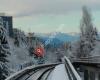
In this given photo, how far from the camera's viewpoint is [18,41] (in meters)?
129

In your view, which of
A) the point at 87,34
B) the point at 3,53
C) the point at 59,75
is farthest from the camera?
the point at 87,34

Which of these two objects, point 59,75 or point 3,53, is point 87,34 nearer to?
point 3,53

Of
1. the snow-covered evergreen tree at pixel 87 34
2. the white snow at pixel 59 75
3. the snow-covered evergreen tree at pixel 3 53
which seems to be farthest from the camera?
the snow-covered evergreen tree at pixel 87 34

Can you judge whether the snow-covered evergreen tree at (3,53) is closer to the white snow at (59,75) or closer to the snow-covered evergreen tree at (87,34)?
the white snow at (59,75)

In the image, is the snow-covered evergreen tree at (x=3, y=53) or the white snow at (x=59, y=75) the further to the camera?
the snow-covered evergreen tree at (x=3, y=53)

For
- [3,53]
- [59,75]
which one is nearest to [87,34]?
[3,53]

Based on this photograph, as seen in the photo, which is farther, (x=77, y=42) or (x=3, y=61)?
(x=77, y=42)

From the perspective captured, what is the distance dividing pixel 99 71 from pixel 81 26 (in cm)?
10068

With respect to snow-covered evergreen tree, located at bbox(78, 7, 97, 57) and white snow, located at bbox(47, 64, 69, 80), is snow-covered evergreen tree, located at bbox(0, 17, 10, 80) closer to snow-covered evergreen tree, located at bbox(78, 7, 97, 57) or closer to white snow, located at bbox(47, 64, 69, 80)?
white snow, located at bbox(47, 64, 69, 80)

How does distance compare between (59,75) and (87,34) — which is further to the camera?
(87,34)

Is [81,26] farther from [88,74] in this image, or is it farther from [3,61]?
[88,74]

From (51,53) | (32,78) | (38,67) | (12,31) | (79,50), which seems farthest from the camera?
(51,53)

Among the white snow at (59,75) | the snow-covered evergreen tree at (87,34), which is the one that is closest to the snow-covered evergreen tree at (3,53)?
the white snow at (59,75)

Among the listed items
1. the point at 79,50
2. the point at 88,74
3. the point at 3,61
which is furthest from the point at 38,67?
the point at 79,50
